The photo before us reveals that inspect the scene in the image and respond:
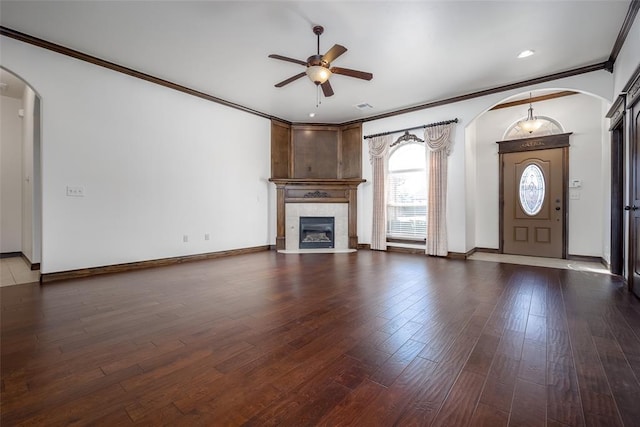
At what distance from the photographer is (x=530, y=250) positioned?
5.87 metres

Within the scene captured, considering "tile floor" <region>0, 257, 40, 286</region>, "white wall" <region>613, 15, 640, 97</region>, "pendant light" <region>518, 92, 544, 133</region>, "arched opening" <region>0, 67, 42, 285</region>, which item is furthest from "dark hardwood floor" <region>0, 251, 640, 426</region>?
"pendant light" <region>518, 92, 544, 133</region>

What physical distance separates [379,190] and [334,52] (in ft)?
12.3

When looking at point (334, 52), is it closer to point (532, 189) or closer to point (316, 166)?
point (316, 166)

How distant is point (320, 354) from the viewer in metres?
1.91

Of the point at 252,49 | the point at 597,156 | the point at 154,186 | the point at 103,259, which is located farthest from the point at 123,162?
the point at 597,156

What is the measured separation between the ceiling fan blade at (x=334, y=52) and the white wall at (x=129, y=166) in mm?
3034

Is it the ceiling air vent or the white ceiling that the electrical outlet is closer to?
the white ceiling

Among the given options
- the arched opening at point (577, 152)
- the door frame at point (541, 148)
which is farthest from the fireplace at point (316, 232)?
the door frame at point (541, 148)

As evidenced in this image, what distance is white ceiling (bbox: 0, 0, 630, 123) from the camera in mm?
3080

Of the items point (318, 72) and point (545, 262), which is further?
point (545, 262)

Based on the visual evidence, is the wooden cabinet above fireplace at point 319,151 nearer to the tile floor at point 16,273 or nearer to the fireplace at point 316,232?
the fireplace at point 316,232

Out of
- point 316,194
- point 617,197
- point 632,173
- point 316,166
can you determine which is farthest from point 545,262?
point 316,166

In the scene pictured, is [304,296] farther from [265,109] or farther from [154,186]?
[265,109]

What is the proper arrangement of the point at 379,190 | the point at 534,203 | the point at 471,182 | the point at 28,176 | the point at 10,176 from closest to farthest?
the point at 28,176 < the point at 10,176 < the point at 534,203 < the point at 471,182 < the point at 379,190
